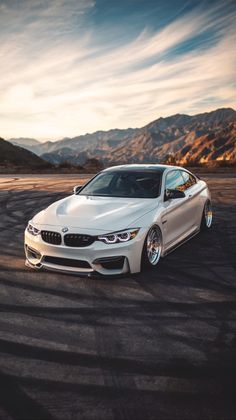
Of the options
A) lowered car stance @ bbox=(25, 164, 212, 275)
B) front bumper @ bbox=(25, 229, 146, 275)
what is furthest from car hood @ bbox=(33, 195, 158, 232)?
front bumper @ bbox=(25, 229, 146, 275)

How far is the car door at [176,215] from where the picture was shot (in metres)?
6.17

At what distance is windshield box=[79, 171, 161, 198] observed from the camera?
21.3ft

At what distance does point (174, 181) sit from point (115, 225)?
7.35ft

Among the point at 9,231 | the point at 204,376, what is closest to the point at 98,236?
the point at 204,376

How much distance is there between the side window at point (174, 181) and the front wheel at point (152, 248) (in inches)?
43.6

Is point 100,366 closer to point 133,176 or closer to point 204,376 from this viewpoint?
point 204,376

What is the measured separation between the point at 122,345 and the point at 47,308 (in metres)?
1.18

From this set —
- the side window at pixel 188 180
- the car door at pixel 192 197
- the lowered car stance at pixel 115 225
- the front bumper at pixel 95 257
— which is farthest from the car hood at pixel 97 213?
the side window at pixel 188 180

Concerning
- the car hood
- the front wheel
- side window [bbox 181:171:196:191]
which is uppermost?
side window [bbox 181:171:196:191]

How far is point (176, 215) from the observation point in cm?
649

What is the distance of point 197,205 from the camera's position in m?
7.57

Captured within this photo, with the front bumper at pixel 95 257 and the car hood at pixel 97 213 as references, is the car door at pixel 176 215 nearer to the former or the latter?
the car hood at pixel 97 213

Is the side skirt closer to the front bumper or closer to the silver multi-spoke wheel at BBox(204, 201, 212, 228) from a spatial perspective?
the silver multi-spoke wheel at BBox(204, 201, 212, 228)

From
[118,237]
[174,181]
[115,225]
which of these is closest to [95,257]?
[118,237]
